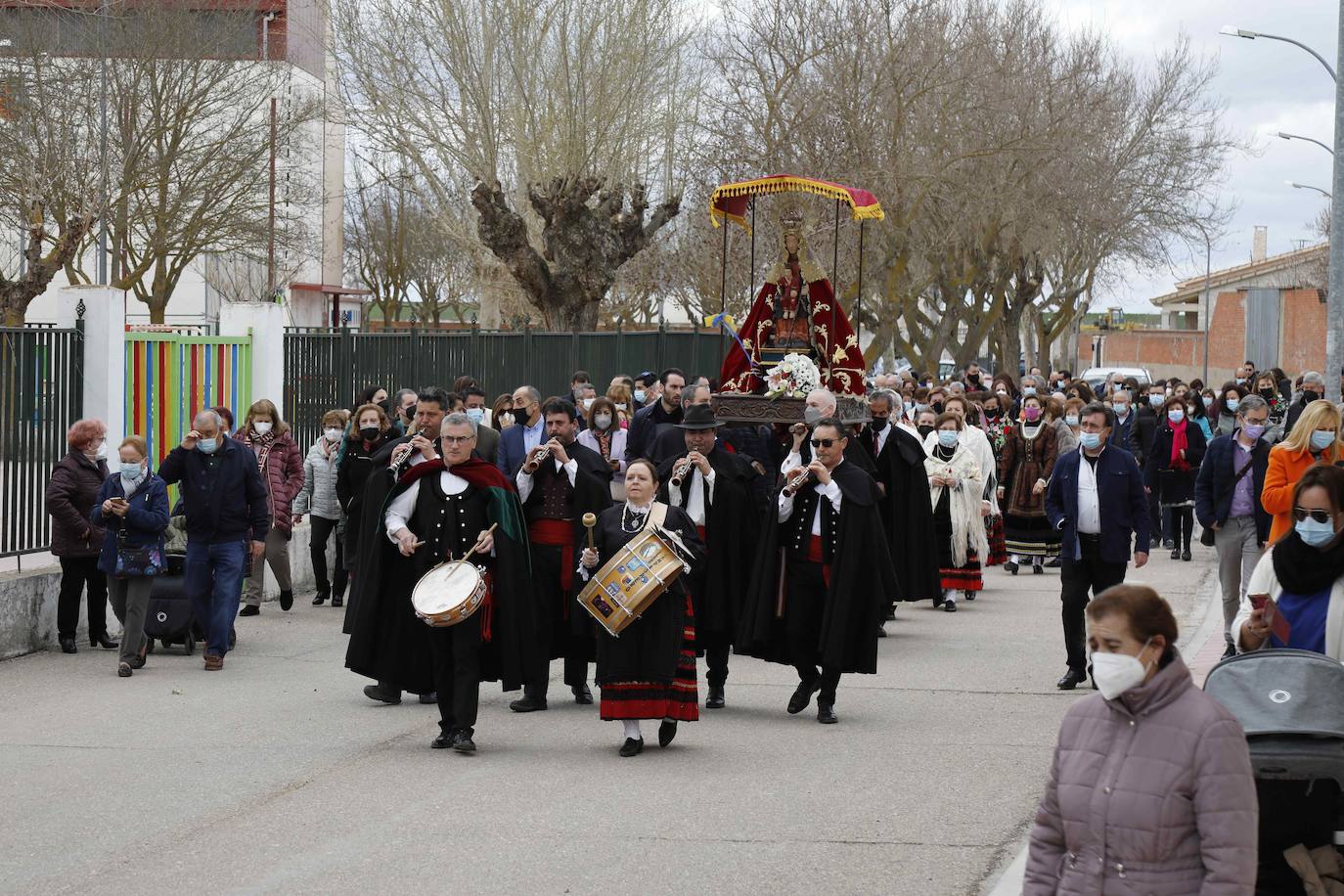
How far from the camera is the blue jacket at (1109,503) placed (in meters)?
11.4

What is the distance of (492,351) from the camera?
75.7ft

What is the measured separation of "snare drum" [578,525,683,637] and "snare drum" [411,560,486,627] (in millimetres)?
599

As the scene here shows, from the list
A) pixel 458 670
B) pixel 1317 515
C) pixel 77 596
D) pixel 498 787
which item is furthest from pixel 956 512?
pixel 1317 515

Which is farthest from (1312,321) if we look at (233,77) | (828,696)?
(828,696)

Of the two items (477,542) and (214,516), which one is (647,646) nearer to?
(477,542)

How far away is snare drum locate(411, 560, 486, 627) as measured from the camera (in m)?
9.19

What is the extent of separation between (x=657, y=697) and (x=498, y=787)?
125 cm

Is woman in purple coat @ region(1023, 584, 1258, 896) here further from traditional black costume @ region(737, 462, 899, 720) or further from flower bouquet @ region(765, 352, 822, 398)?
flower bouquet @ region(765, 352, 822, 398)

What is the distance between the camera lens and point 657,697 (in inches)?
376

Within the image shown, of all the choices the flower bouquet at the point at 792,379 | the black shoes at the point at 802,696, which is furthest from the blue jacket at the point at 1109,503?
the flower bouquet at the point at 792,379

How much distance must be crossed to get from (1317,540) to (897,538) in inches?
302

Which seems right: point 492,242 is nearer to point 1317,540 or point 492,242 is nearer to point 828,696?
point 828,696

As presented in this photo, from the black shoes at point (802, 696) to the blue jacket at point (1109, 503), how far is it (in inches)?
75.2

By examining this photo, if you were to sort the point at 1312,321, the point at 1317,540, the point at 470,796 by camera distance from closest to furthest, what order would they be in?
the point at 1317,540, the point at 470,796, the point at 1312,321
